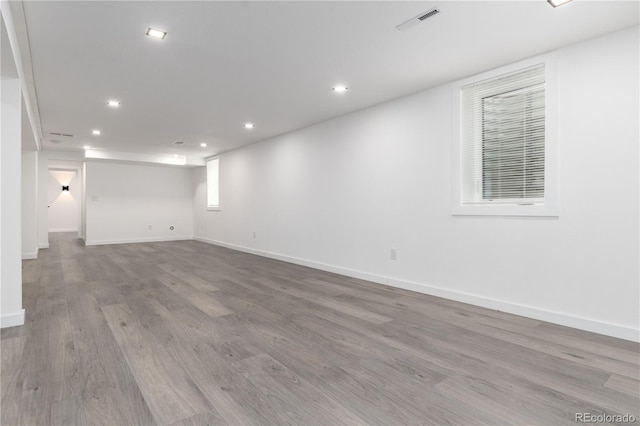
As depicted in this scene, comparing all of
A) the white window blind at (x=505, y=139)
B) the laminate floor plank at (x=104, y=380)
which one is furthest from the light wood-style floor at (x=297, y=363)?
the white window blind at (x=505, y=139)

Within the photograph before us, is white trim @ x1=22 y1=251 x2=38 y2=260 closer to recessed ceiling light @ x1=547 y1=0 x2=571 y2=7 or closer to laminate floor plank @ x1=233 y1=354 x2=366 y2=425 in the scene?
laminate floor plank @ x1=233 y1=354 x2=366 y2=425

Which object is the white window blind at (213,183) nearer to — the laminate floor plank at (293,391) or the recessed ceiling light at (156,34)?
the recessed ceiling light at (156,34)

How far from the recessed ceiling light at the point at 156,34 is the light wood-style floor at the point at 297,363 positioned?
2330mm

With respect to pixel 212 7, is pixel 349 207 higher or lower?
lower

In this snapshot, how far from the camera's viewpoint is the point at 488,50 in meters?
2.89

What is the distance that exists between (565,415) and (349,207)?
3478 millimetres

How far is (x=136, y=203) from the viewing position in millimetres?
9320

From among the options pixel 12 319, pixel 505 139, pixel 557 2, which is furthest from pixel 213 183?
pixel 557 2

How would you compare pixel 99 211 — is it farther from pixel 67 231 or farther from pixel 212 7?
pixel 212 7


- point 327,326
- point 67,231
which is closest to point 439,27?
point 327,326

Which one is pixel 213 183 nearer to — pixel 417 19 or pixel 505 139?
pixel 505 139

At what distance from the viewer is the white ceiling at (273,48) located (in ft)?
7.54

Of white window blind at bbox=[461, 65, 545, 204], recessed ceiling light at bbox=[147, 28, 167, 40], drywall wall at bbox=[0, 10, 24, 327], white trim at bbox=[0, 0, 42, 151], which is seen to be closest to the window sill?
white window blind at bbox=[461, 65, 545, 204]

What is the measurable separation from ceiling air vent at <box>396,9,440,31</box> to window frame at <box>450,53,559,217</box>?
131cm
